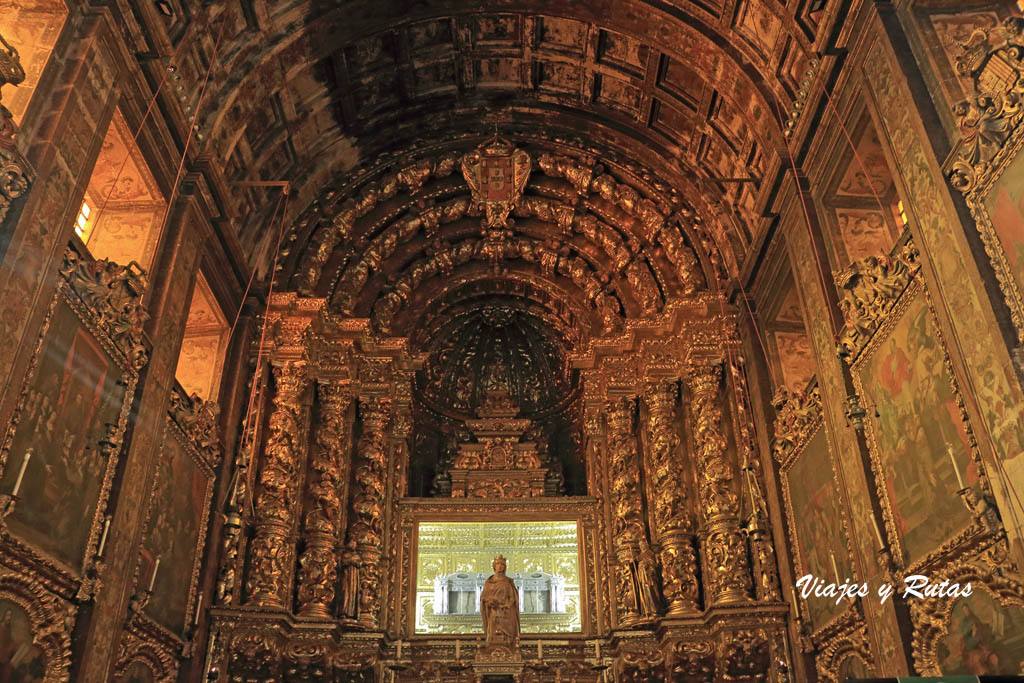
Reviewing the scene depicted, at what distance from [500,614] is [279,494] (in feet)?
14.4

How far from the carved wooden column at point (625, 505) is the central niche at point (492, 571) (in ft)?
3.51

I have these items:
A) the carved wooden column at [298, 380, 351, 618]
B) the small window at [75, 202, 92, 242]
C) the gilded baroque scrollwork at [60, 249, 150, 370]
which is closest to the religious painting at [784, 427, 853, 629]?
the carved wooden column at [298, 380, 351, 618]

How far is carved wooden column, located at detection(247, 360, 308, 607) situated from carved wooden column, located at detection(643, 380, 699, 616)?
672 cm

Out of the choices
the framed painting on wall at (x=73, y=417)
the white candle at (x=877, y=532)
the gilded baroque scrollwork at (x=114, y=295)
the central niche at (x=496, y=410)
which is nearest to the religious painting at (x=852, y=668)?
the white candle at (x=877, y=532)

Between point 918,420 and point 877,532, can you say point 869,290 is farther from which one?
point 877,532

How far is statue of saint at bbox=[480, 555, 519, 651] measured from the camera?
13703 millimetres

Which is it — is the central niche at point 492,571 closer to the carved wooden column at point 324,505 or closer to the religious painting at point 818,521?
the carved wooden column at point 324,505

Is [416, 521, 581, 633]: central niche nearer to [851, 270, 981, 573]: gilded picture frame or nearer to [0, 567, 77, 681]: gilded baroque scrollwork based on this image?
[851, 270, 981, 573]: gilded picture frame

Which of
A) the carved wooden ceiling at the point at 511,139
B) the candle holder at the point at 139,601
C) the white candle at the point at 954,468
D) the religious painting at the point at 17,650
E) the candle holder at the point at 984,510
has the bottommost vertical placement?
the religious painting at the point at 17,650

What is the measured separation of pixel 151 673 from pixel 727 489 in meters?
9.64

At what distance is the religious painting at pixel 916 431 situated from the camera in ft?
27.5

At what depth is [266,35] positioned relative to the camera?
44.8 feet

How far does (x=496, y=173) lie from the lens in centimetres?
1764

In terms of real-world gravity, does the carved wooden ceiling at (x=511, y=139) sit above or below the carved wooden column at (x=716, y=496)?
above
